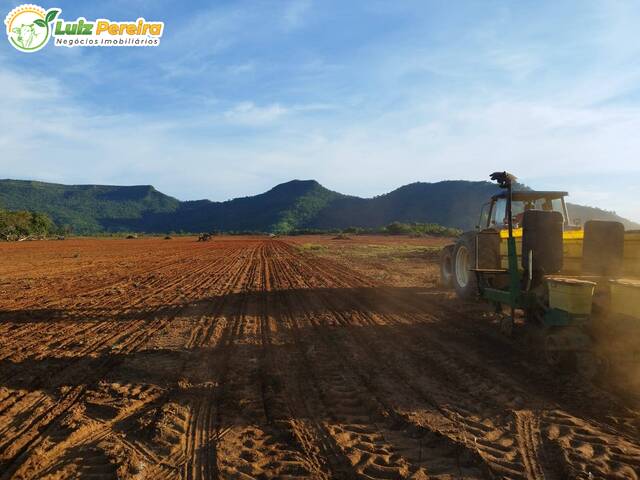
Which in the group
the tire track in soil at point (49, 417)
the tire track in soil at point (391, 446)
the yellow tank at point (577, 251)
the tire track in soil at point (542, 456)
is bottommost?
the tire track in soil at point (49, 417)

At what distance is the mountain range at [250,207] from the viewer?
101 metres

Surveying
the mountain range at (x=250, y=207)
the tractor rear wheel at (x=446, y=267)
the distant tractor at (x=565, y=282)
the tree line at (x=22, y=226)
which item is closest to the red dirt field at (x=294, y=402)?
the distant tractor at (x=565, y=282)

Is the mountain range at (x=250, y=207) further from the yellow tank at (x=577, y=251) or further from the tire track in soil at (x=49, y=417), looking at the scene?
the tire track in soil at (x=49, y=417)

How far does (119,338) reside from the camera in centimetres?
626

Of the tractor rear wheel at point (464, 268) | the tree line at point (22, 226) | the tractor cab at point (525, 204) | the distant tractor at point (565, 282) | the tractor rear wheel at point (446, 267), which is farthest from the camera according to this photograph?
the tree line at point (22, 226)

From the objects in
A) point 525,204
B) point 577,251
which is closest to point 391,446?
point 577,251

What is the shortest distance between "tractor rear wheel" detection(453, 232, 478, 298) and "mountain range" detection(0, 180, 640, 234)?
8616 cm

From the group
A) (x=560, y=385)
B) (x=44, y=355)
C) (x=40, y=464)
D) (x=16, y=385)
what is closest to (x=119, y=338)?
(x=44, y=355)

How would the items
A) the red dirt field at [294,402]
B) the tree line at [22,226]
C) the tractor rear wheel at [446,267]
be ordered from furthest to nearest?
1. the tree line at [22,226]
2. the tractor rear wheel at [446,267]
3. the red dirt field at [294,402]

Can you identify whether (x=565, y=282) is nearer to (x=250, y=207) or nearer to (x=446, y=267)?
(x=446, y=267)

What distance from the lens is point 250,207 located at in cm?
15675

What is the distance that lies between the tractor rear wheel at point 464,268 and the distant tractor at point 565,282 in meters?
0.42

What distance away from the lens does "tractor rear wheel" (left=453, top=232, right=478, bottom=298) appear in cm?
787

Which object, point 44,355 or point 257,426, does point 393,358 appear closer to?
point 257,426
